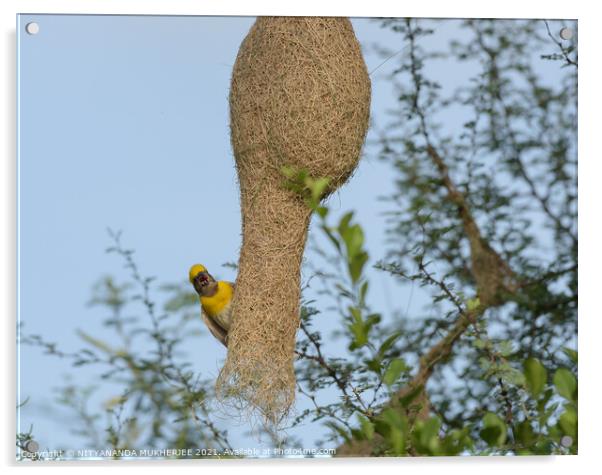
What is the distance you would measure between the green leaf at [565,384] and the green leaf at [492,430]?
7 cm

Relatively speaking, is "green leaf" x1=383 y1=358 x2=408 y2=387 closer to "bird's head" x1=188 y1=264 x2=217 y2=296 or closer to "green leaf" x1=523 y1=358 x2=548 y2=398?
"green leaf" x1=523 y1=358 x2=548 y2=398

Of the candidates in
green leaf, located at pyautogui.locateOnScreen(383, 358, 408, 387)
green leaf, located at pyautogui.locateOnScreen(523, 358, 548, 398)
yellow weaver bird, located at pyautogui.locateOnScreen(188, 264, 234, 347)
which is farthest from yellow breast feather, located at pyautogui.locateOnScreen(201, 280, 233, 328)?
green leaf, located at pyautogui.locateOnScreen(523, 358, 548, 398)

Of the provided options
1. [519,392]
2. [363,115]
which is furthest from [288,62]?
[519,392]

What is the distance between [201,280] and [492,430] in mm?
1170

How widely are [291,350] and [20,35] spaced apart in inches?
34.9

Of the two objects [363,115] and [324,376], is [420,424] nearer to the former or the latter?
[363,115]

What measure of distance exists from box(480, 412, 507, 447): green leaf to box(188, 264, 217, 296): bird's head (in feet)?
3.72

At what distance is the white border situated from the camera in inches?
71.5
